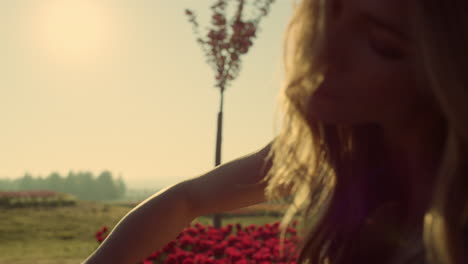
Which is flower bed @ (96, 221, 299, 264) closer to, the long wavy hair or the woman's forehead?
the long wavy hair

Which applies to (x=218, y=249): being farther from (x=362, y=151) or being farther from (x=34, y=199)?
(x=34, y=199)

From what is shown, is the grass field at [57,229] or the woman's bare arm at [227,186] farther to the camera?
the grass field at [57,229]

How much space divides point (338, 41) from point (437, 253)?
0.36m

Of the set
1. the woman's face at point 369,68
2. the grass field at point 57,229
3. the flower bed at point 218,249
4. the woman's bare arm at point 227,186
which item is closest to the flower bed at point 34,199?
the grass field at point 57,229

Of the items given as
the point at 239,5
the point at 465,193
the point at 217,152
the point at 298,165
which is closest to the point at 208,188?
the point at 298,165

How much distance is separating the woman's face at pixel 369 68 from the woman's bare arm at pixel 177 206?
0.43 meters

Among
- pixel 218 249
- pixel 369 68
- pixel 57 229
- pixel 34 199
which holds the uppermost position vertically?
pixel 369 68

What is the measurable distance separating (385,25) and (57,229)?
14.6 meters

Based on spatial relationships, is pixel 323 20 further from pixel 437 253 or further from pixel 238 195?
pixel 238 195

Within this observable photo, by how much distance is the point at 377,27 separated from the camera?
3.03 ft

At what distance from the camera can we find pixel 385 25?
918 mm

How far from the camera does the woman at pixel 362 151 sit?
33.2 inches

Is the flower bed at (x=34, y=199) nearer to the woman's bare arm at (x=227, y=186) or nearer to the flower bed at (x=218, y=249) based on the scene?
the flower bed at (x=218, y=249)

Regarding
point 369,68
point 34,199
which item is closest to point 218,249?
point 369,68
